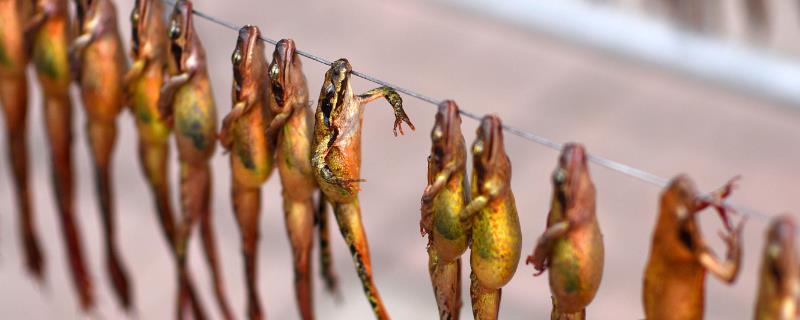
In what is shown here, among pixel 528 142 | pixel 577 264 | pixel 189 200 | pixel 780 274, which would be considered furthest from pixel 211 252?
pixel 528 142

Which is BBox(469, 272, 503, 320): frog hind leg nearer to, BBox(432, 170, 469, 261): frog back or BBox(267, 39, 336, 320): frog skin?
BBox(432, 170, 469, 261): frog back

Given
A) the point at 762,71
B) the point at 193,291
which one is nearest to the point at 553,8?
the point at 762,71

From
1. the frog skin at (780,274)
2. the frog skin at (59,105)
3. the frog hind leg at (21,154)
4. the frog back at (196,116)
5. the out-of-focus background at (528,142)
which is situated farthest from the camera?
the out-of-focus background at (528,142)

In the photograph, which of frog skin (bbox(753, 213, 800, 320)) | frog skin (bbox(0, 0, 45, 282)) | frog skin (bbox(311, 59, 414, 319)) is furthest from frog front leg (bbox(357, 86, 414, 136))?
frog skin (bbox(0, 0, 45, 282))

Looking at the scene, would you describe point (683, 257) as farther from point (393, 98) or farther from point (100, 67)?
point (100, 67)

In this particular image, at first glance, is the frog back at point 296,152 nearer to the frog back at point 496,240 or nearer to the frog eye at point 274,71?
the frog eye at point 274,71

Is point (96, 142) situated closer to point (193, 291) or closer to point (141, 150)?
point (141, 150)

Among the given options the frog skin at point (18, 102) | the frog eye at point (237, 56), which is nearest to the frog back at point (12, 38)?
the frog skin at point (18, 102)
